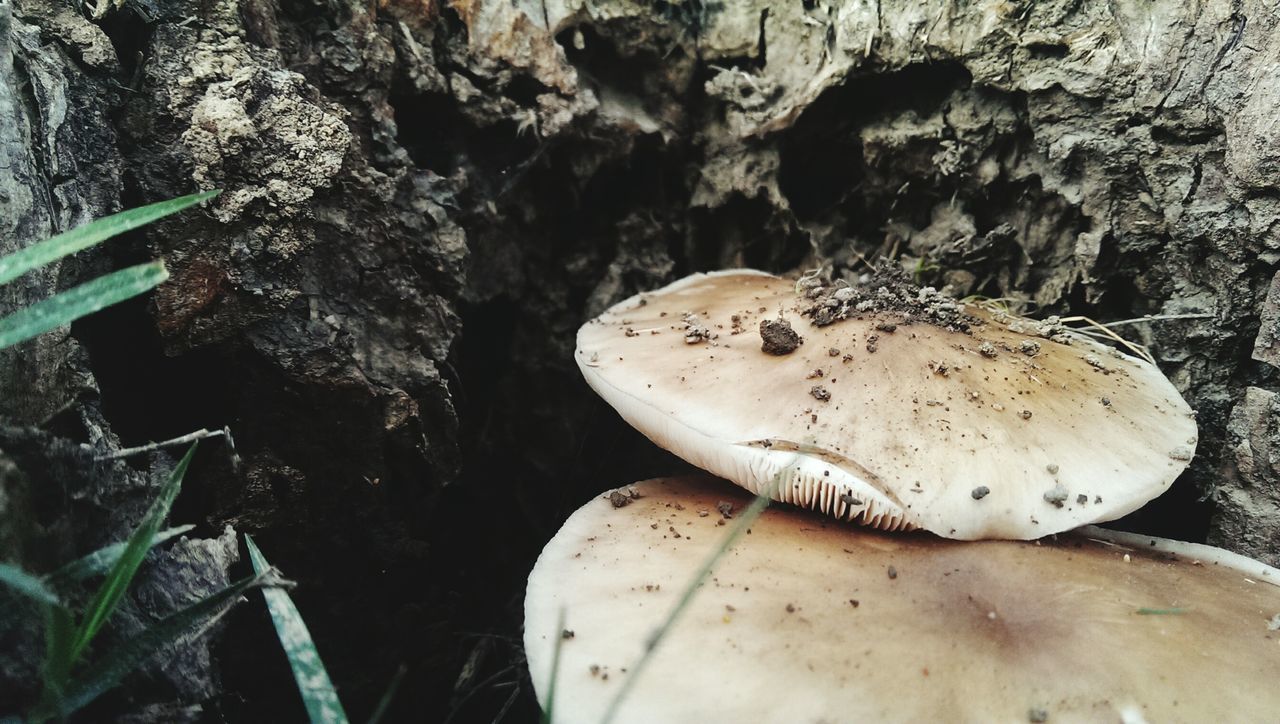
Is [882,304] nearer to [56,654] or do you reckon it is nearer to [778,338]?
[778,338]

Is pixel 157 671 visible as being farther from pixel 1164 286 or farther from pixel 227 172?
pixel 1164 286

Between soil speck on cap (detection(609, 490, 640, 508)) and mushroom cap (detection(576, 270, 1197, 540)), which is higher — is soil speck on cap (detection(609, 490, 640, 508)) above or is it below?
below

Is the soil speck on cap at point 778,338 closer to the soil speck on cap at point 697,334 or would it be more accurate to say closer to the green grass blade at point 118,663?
the soil speck on cap at point 697,334

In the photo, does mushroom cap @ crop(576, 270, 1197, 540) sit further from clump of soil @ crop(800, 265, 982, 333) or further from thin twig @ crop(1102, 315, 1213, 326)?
thin twig @ crop(1102, 315, 1213, 326)

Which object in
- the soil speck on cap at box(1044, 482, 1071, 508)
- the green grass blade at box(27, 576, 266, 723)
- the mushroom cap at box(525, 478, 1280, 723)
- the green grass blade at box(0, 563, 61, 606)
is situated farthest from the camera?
the soil speck on cap at box(1044, 482, 1071, 508)

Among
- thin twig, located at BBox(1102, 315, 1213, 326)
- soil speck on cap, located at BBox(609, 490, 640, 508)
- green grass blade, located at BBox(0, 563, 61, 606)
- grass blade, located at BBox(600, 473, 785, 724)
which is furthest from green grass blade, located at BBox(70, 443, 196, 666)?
thin twig, located at BBox(1102, 315, 1213, 326)

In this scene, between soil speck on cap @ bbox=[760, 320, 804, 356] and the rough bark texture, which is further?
soil speck on cap @ bbox=[760, 320, 804, 356]

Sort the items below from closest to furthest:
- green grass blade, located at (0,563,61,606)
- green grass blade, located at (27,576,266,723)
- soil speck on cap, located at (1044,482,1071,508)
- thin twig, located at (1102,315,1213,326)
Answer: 1. green grass blade, located at (0,563,61,606)
2. green grass blade, located at (27,576,266,723)
3. soil speck on cap, located at (1044,482,1071,508)
4. thin twig, located at (1102,315,1213,326)

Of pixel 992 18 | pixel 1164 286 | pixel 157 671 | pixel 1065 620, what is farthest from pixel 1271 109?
pixel 157 671

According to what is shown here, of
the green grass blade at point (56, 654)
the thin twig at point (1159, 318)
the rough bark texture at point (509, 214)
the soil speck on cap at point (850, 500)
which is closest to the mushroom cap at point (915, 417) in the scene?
the soil speck on cap at point (850, 500)
